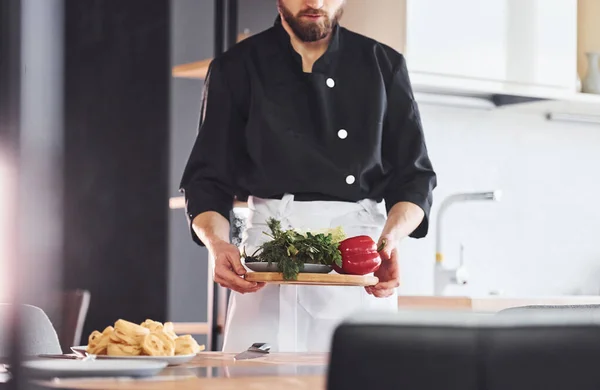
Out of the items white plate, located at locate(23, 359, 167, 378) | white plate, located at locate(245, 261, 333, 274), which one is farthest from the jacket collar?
white plate, located at locate(23, 359, 167, 378)

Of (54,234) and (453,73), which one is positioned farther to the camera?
(453,73)

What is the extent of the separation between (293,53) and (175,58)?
1386 millimetres

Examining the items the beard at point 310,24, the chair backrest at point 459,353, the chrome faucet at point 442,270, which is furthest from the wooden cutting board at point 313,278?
the chrome faucet at point 442,270

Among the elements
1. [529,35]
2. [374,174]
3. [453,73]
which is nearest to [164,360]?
[374,174]

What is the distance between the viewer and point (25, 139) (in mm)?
255

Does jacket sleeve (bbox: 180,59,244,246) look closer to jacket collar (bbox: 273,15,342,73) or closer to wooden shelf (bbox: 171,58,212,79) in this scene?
jacket collar (bbox: 273,15,342,73)

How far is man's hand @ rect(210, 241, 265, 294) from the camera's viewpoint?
134 centimetres

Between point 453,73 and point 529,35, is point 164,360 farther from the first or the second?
point 529,35

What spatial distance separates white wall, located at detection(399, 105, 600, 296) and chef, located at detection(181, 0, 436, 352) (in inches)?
57.8

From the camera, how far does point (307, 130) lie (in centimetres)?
164

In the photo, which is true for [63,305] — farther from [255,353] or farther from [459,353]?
[255,353]

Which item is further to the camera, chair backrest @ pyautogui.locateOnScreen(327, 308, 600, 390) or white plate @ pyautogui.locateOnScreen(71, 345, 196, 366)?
white plate @ pyautogui.locateOnScreen(71, 345, 196, 366)

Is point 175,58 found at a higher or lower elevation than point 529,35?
lower

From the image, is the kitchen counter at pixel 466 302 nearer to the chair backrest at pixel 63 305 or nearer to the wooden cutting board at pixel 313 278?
the wooden cutting board at pixel 313 278
